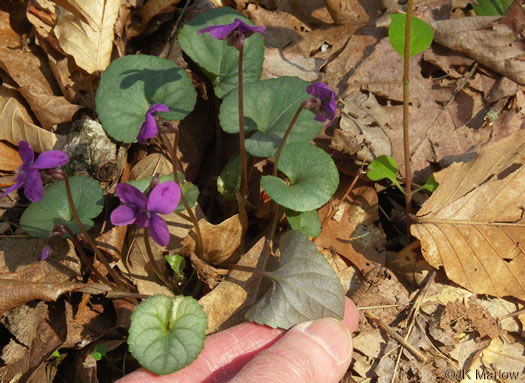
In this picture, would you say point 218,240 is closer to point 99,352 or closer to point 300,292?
point 300,292

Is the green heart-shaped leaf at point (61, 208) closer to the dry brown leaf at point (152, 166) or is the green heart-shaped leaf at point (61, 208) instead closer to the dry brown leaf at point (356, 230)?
the dry brown leaf at point (152, 166)

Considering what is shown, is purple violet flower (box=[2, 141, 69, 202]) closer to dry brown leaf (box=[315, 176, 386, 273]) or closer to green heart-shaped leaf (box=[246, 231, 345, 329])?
green heart-shaped leaf (box=[246, 231, 345, 329])

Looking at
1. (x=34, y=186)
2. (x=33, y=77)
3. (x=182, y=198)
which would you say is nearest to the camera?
(x=34, y=186)

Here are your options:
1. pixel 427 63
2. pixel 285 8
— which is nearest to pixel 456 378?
pixel 427 63

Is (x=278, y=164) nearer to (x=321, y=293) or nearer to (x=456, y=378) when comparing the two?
(x=321, y=293)

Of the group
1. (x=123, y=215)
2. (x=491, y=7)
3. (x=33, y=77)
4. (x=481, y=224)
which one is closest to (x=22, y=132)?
(x=33, y=77)

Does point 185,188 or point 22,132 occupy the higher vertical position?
point 185,188
